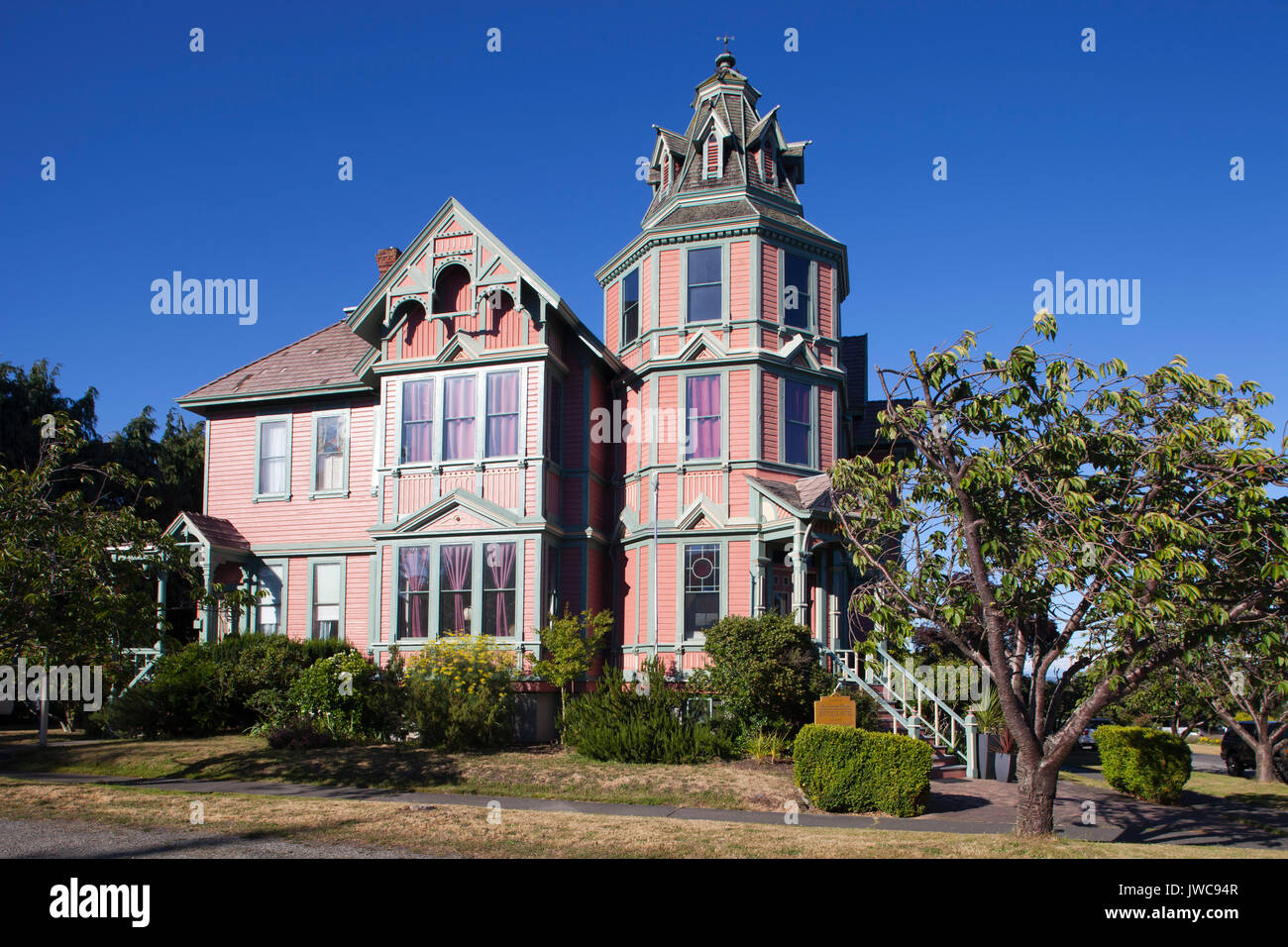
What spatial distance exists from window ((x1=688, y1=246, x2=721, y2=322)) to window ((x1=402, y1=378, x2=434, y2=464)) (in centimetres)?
626

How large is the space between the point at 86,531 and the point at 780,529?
1277 cm

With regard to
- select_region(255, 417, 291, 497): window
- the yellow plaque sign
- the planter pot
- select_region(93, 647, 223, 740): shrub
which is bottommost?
the planter pot

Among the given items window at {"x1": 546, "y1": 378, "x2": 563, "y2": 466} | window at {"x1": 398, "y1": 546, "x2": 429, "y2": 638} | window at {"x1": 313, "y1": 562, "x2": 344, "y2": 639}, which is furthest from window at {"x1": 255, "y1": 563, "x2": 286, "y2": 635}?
window at {"x1": 546, "y1": 378, "x2": 563, "y2": 466}

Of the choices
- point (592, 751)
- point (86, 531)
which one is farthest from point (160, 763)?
point (592, 751)

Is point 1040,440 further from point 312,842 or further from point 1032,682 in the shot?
point 312,842

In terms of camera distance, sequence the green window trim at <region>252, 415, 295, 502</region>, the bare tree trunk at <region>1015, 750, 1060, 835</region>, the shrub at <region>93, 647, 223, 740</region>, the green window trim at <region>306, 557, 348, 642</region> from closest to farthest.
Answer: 1. the bare tree trunk at <region>1015, 750, 1060, 835</region>
2. the shrub at <region>93, 647, 223, 740</region>
3. the green window trim at <region>306, 557, 348, 642</region>
4. the green window trim at <region>252, 415, 295, 502</region>

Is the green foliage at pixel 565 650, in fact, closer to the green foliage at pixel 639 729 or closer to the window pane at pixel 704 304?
the green foliage at pixel 639 729

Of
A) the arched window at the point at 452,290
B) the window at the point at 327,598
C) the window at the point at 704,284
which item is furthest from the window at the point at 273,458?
the window at the point at 704,284

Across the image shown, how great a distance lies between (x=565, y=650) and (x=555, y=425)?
5335 mm

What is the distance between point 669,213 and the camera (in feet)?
80.2

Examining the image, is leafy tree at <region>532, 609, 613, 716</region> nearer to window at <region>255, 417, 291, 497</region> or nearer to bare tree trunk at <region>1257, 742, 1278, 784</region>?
window at <region>255, 417, 291, 497</region>

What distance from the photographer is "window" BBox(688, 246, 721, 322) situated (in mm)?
23344

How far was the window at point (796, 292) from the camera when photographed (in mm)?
23453

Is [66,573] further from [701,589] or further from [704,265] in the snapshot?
[704,265]
